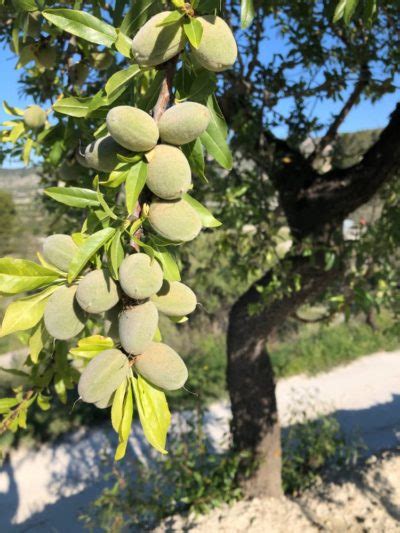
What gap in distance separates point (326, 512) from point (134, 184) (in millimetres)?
3066

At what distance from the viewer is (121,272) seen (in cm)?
67

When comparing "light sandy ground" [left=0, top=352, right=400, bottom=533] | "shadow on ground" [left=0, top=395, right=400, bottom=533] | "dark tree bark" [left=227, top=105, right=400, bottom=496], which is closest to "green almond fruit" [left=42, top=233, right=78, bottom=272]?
"dark tree bark" [left=227, top=105, right=400, bottom=496]

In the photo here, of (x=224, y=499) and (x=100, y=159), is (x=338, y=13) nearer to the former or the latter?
(x=100, y=159)

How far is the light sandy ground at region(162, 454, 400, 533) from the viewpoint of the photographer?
290 centimetres

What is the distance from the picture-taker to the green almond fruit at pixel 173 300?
77 centimetres

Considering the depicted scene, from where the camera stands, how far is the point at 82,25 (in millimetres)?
799

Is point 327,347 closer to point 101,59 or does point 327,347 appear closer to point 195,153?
point 101,59

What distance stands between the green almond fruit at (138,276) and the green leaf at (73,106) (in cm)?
32

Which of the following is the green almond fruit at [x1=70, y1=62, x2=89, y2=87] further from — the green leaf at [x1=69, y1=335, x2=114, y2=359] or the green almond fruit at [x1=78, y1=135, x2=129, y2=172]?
the green leaf at [x1=69, y1=335, x2=114, y2=359]

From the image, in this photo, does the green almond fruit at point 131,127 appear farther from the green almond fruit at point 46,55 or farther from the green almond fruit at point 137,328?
the green almond fruit at point 46,55

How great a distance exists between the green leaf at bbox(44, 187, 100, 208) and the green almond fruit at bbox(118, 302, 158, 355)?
0.22m

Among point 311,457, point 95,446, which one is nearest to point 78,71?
point 311,457

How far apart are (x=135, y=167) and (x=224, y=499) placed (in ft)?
10.5

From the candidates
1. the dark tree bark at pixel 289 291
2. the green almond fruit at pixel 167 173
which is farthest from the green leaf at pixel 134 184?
the dark tree bark at pixel 289 291
